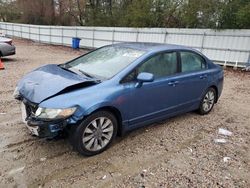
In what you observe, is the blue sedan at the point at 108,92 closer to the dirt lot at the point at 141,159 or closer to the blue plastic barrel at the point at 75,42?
the dirt lot at the point at 141,159

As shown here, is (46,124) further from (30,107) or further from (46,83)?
(46,83)

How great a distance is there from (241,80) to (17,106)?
25.3 ft

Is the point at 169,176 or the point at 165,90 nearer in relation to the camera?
the point at 169,176

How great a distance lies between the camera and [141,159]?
11.5ft

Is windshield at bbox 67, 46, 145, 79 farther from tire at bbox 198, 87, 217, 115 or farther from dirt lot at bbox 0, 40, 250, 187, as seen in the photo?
tire at bbox 198, 87, 217, 115

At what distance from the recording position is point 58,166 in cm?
324

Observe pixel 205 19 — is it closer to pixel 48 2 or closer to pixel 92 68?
pixel 92 68

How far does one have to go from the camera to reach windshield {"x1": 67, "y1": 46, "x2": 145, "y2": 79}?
12.5ft

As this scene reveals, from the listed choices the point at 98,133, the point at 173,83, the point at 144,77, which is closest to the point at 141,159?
the point at 98,133

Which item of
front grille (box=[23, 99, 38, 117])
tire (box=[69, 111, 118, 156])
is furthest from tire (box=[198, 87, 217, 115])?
front grille (box=[23, 99, 38, 117])

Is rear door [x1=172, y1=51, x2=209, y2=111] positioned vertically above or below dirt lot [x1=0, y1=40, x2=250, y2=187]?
above

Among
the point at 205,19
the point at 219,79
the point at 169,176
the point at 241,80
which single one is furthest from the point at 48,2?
the point at 169,176

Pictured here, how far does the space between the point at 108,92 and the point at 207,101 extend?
2681mm

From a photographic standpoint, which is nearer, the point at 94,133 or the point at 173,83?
the point at 94,133
